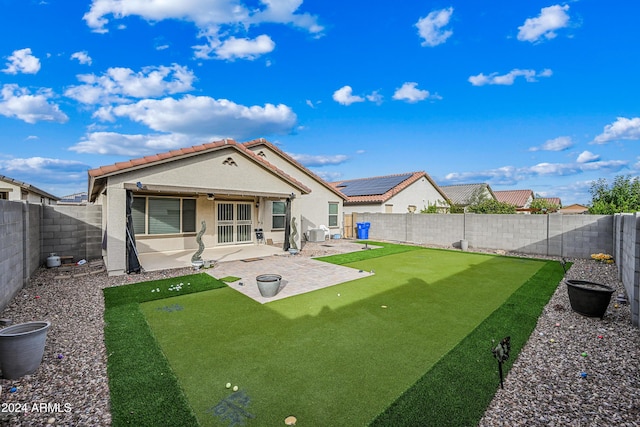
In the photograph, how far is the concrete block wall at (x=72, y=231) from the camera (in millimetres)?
9781

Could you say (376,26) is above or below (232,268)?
above

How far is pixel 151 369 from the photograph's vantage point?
3555mm

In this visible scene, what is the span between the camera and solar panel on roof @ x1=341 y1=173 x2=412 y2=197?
21.9 metres

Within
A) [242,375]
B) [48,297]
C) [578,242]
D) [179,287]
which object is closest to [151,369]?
[242,375]

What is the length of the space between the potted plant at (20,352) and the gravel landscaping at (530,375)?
9 cm

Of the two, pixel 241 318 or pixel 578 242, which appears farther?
pixel 578 242

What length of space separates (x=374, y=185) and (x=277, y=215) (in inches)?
443

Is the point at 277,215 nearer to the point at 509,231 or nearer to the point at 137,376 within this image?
the point at 509,231

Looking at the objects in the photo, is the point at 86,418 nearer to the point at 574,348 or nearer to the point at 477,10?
the point at 574,348

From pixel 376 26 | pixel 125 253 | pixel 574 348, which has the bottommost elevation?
pixel 574 348

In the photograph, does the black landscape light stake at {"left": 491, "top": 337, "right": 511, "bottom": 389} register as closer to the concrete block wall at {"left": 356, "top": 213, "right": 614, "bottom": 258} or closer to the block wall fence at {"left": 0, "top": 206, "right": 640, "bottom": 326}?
the block wall fence at {"left": 0, "top": 206, "right": 640, "bottom": 326}

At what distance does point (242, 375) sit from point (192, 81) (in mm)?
15268

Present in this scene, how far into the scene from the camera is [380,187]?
22.5 meters

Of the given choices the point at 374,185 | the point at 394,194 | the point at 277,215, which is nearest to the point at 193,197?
the point at 277,215
